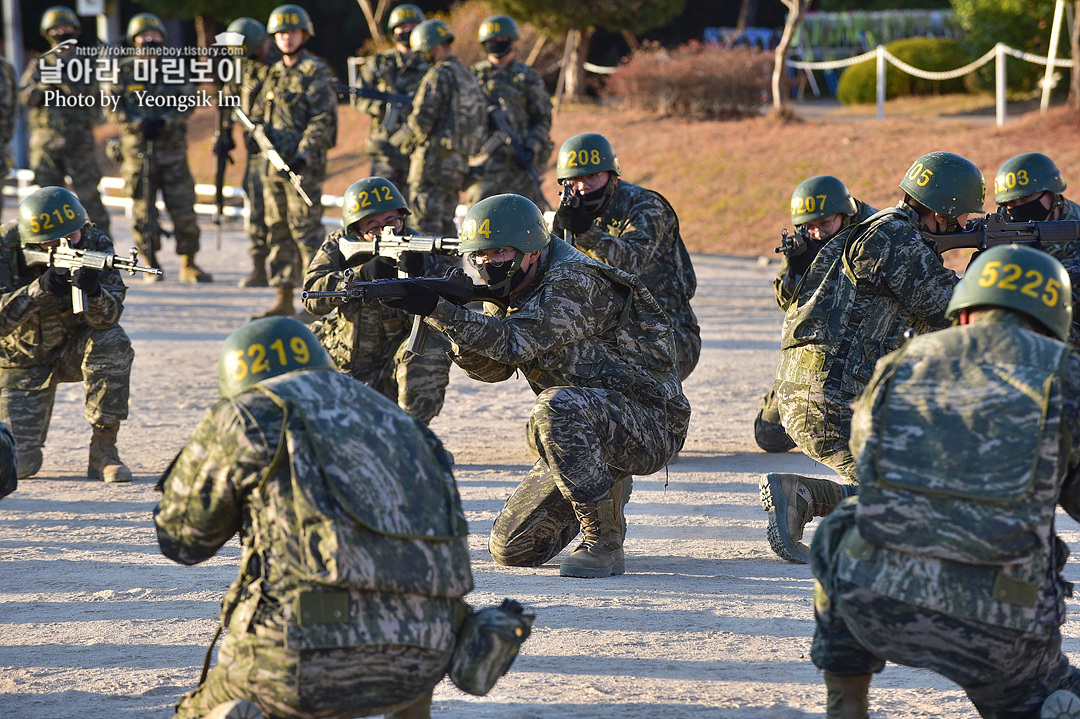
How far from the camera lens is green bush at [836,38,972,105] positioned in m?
25.2

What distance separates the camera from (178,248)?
14.4 meters

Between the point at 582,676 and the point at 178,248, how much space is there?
432 inches

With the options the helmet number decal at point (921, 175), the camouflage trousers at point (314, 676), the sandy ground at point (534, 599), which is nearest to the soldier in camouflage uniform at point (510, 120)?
the sandy ground at point (534, 599)

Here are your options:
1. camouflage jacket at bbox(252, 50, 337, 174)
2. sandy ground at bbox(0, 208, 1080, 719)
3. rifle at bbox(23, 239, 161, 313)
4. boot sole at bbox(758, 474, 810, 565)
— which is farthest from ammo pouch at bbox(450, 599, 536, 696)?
camouflage jacket at bbox(252, 50, 337, 174)

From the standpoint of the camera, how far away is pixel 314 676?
3.37 meters

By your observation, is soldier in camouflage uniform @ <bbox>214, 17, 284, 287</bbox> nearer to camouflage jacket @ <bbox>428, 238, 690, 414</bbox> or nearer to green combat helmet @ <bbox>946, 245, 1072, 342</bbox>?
camouflage jacket @ <bbox>428, 238, 690, 414</bbox>

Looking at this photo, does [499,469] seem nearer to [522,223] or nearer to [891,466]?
[522,223]

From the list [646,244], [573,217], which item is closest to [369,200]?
[573,217]

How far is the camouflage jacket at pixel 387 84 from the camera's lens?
519 inches

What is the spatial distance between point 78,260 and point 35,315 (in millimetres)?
460

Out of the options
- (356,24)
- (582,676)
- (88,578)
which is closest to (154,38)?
(88,578)

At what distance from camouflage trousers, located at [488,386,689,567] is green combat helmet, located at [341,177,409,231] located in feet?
7.10

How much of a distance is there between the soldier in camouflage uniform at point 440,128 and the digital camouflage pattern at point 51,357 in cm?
494

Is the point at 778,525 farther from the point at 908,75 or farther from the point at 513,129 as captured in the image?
the point at 908,75
